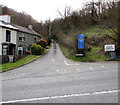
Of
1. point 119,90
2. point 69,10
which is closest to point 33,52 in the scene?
point 119,90

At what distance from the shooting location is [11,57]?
80.9ft

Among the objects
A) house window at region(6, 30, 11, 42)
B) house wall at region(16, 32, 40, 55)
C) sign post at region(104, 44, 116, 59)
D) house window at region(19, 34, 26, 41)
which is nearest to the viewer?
sign post at region(104, 44, 116, 59)

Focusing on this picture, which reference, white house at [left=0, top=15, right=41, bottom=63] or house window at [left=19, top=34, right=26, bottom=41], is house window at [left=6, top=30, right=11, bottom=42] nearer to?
white house at [left=0, top=15, right=41, bottom=63]

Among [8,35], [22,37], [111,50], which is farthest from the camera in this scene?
[22,37]

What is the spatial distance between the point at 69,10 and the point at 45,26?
1455cm

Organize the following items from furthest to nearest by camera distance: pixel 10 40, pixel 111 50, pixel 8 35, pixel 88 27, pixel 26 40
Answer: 1. pixel 88 27
2. pixel 26 40
3. pixel 10 40
4. pixel 8 35
5. pixel 111 50

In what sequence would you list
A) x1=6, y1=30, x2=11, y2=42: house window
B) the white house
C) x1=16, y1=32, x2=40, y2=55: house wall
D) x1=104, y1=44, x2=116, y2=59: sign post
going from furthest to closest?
x1=16, y1=32, x2=40, y2=55: house wall → x1=6, y1=30, x2=11, y2=42: house window → the white house → x1=104, y1=44, x2=116, y2=59: sign post

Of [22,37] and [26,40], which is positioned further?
[26,40]

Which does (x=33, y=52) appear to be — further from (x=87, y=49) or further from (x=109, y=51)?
(x=109, y=51)

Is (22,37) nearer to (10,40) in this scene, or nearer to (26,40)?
(26,40)

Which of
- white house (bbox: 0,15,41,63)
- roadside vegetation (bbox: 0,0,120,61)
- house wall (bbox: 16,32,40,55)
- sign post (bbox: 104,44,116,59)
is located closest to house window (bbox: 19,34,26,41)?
white house (bbox: 0,15,41,63)

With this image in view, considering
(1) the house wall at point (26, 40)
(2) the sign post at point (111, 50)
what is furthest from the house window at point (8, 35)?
(2) the sign post at point (111, 50)

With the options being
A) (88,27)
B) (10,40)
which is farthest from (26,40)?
(88,27)

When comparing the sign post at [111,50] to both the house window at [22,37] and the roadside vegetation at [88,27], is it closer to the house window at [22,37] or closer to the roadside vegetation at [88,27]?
the roadside vegetation at [88,27]
